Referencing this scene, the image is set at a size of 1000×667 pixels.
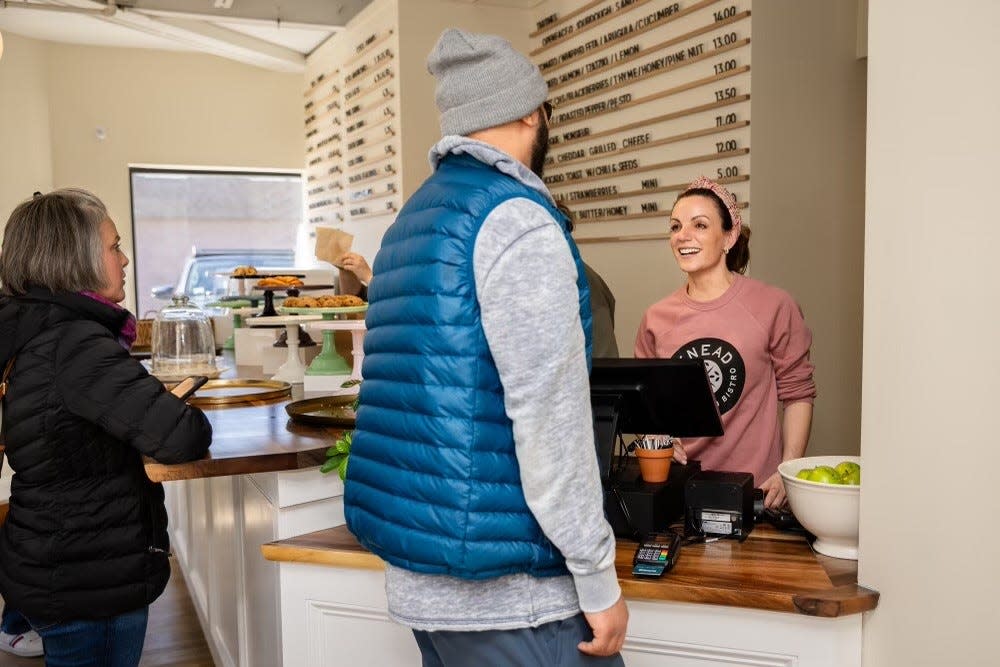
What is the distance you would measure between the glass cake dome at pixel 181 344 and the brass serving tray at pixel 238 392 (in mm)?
397

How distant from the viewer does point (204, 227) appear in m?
7.95

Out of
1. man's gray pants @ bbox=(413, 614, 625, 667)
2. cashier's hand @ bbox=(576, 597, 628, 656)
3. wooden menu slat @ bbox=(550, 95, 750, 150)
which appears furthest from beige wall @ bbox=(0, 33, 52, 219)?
cashier's hand @ bbox=(576, 597, 628, 656)

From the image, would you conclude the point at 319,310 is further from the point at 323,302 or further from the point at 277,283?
the point at 277,283

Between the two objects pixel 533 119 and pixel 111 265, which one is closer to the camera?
pixel 533 119

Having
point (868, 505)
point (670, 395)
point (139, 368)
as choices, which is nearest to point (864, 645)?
point (868, 505)

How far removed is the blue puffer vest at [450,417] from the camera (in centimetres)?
122

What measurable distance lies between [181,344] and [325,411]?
153 centimetres

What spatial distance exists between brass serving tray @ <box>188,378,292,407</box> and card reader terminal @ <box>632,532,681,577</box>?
5.76 ft

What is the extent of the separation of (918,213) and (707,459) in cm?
117

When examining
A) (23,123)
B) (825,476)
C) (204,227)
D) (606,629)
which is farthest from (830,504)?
(204,227)

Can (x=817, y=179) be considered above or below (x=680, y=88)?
below

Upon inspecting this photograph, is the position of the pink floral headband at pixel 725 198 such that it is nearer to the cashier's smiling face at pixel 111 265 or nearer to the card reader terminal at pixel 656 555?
the card reader terminal at pixel 656 555

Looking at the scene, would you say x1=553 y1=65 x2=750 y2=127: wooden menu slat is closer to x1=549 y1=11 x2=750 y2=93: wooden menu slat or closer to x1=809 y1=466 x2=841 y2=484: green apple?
x1=549 y1=11 x2=750 y2=93: wooden menu slat

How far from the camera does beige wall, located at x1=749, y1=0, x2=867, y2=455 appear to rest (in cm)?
371
